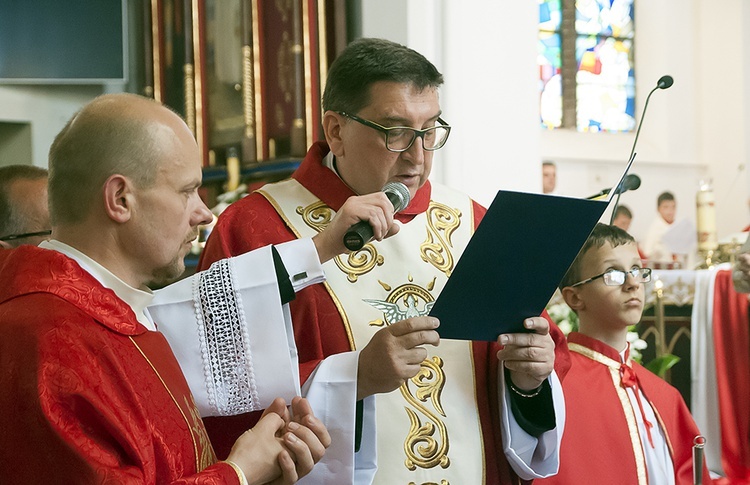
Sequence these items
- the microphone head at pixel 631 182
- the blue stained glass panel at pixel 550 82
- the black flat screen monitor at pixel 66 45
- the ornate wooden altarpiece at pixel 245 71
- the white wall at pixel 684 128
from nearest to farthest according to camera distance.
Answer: the microphone head at pixel 631 182 < the ornate wooden altarpiece at pixel 245 71 < the black flat screen monitor at pixel 66 45 < the white wall at pixel 684 128 < the blue stained glass panel at pixel 550 82

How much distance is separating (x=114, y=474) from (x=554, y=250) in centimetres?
120

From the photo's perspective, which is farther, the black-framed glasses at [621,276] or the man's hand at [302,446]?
the black-framed glasses at [621,276]

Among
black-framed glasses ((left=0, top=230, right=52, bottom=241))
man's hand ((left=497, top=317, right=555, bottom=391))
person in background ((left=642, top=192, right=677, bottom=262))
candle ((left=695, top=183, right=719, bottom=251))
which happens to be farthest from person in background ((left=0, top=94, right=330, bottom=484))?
person in background ((left=642, top=192, right=677, bottom=262))

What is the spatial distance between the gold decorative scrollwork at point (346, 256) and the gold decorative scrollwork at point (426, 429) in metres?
0.31

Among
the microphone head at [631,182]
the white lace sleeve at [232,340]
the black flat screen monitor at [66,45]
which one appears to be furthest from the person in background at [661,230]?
the white lace sleeve at [232,340]

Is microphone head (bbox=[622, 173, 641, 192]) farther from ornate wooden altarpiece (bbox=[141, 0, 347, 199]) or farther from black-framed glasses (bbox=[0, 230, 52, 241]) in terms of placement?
ornate wooden altarpiece (bbox=[141, 0, 347, 199])

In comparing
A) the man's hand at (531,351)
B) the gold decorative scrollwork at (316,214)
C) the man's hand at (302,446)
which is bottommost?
the man's hand at (302,446)

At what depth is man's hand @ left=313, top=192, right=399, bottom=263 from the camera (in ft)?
7.75

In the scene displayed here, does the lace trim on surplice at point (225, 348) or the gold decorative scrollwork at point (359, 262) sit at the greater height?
the gold decorative scrollwork at point (359, 262)

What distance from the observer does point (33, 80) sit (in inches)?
357

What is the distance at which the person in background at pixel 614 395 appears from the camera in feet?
11.5

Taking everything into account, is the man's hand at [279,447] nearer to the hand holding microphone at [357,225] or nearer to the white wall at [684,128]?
the hand holding microphone at [357,225]

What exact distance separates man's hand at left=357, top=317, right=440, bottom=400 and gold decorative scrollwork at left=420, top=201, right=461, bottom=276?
519 mm

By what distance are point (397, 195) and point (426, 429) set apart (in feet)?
2.17
